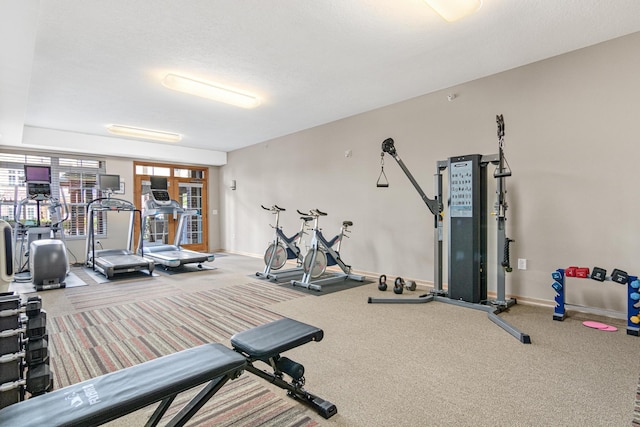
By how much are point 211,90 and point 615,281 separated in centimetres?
504

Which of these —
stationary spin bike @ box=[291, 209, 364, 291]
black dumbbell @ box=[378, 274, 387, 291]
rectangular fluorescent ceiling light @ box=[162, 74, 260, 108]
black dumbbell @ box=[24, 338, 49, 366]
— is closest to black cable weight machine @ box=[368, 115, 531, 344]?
black dumbbell @ box=[378, 274, 387, 291]

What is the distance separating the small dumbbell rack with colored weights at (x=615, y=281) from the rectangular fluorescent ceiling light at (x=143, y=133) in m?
7.20

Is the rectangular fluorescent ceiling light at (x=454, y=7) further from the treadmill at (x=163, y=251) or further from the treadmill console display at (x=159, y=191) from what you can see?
the treadmill console display at (x=159, y=191)

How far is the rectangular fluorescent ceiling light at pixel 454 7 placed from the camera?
8.37 feet

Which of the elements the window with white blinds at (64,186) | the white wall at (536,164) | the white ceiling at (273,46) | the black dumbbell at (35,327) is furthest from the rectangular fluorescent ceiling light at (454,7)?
the window with white blinds at (64,186)

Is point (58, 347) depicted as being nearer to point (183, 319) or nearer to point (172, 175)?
point (183, 319)

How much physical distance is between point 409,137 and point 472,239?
1.99m

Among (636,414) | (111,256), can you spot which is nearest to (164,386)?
(636,414)

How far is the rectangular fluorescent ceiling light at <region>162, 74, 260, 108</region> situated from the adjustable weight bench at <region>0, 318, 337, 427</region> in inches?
139

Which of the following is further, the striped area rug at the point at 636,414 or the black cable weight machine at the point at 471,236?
the black cable weight machine at the point at 471,236

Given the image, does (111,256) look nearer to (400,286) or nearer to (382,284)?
(382,284)

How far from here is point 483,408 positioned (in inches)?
75.0

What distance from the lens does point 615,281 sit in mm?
3053

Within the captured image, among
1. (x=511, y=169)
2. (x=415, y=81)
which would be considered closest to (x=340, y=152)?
(x=415, y=81)
